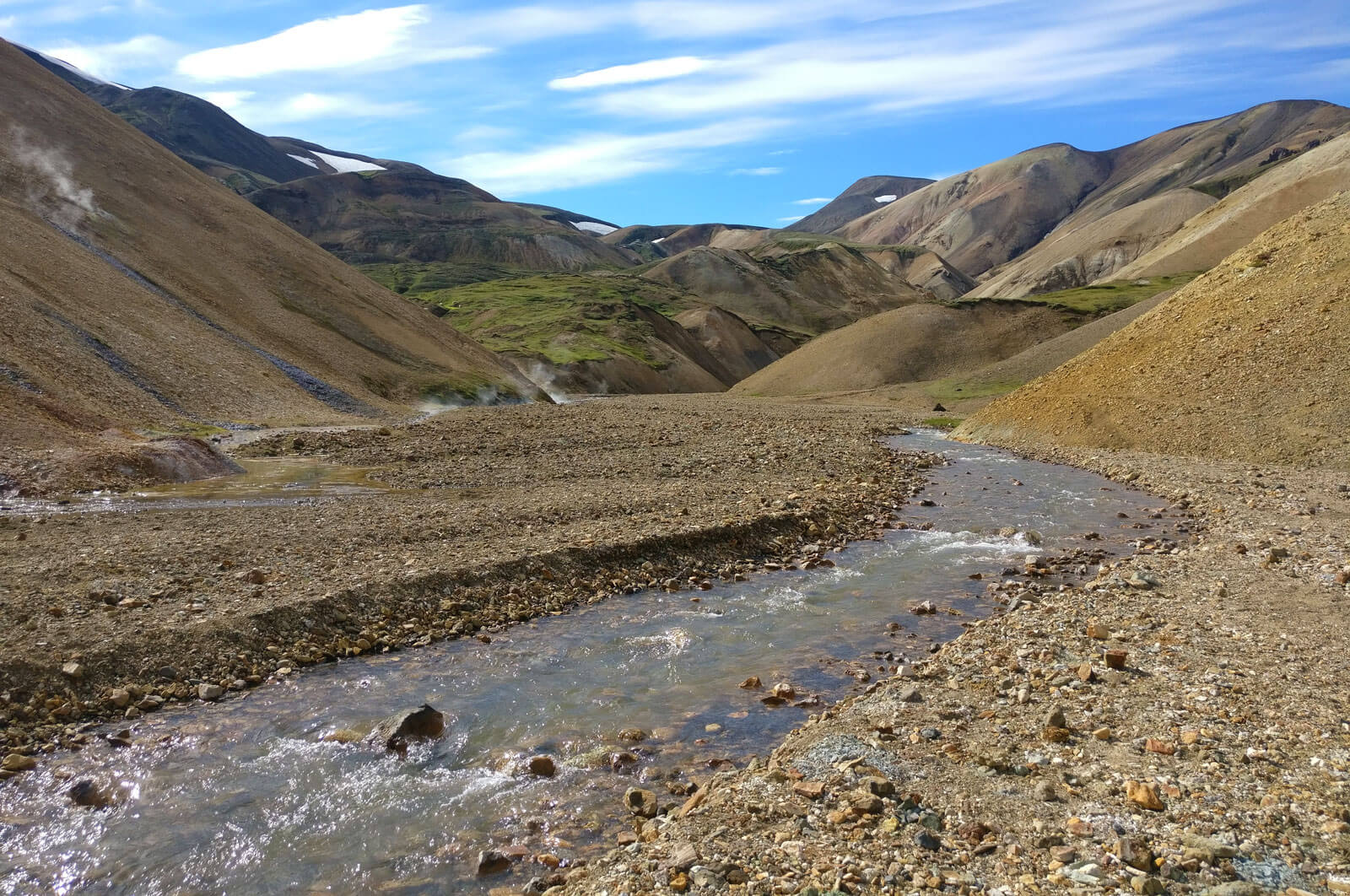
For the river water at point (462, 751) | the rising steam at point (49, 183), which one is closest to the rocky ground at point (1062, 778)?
the river water at point (462, 751)

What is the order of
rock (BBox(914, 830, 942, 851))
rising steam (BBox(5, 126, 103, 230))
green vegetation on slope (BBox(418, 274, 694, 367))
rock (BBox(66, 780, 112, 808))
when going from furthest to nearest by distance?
green vegetation on slope (BBox(418, 274, 694, 367)) → rising steam (BBox(5, 126, 103, 230)) → rock (BBox(66, 780, 112, 808)) → rock (BBox(914, 830, 942, 851))

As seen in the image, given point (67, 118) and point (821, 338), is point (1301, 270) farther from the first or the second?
point (67, 118)

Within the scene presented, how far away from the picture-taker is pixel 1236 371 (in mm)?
36031

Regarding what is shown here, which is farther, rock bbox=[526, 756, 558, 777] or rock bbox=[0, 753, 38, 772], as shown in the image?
rock bbox=[526, 756, 558, 777]

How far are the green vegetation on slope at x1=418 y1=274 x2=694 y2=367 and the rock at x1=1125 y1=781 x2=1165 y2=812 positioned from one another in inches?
4711

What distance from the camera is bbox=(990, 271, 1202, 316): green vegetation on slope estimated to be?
11619 centimetres

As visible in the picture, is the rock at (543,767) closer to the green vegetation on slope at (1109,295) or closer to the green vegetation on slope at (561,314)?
the green vegetation on slope at (1109,295)

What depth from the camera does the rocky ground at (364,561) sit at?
12805 millimetres

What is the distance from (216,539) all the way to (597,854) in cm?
1432

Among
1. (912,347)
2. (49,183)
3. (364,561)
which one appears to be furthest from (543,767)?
(912,347)

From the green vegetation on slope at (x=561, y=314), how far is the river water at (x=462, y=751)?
111846 mm

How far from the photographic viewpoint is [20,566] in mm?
16812

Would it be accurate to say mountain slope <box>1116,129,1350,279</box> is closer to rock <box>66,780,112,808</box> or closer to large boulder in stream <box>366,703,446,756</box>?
large boulder in stream <box>366,703,446,756</box>

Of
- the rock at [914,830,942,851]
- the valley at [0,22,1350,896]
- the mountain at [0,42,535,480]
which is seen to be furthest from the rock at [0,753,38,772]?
the mountain at [0,42,535,480]
